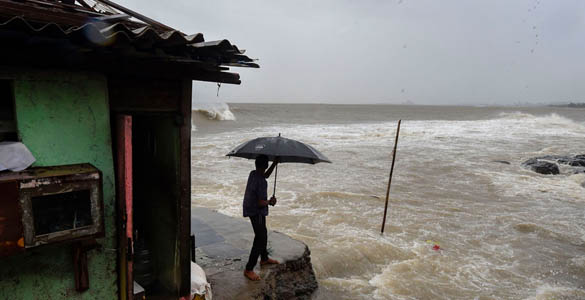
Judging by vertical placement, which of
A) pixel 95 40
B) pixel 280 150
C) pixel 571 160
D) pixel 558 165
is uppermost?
pixel 95 40

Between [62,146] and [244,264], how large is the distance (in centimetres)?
351

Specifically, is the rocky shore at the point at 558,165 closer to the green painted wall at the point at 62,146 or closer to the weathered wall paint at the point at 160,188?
the weathered wall paint at the point at 160,188

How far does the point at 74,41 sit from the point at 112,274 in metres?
2.08

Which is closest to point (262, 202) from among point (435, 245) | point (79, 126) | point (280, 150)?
point (280, 150)

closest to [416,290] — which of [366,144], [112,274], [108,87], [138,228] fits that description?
[138,228]

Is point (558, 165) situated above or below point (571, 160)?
below

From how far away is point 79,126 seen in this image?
321 centimetres

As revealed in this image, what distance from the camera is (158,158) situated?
436 cm

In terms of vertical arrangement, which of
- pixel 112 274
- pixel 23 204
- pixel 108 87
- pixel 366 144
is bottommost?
pixel 366 144

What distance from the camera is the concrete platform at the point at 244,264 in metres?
5.27

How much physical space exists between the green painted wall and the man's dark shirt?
1.84 meters

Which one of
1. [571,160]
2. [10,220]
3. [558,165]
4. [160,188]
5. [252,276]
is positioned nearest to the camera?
[10,220]

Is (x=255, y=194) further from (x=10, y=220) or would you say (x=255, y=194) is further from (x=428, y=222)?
(x=428, y=222)

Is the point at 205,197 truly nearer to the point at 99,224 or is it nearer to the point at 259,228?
the point at 259,228
